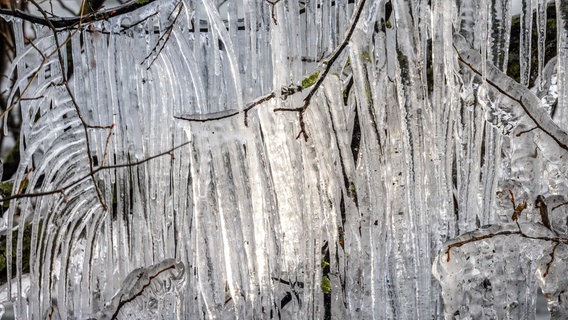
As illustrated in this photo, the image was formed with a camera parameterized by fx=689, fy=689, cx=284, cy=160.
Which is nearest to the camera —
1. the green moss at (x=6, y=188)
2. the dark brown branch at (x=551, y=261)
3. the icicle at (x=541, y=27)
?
the dark brown branch at (x=551, y=261)

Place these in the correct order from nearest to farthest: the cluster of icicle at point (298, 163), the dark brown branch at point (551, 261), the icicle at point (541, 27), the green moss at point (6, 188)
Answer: the dark brown branch at point (551, 261) → the cluster of icicle at point (298, 163) → the icicle at point (541, 27) → the green moss at point (6, 188)

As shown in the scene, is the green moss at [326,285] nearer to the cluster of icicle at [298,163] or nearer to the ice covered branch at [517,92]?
the cluster of icicle at [298,163]

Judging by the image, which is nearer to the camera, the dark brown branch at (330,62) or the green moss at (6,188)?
the dark brown branch at (330,62)

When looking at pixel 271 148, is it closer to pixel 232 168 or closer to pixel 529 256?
pixel 232 168

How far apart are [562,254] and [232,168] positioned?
924mm

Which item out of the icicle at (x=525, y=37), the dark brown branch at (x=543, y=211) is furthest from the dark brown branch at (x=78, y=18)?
the dark brown branch at (x=543, y=211)

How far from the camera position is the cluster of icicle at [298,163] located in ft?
5.63

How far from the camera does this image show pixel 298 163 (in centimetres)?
196

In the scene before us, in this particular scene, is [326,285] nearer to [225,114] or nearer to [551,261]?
[225,114]

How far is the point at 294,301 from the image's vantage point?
2.04 metres

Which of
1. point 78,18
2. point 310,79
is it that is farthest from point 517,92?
point 78,18

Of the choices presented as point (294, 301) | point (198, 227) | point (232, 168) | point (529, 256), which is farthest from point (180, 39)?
point (529, 256)

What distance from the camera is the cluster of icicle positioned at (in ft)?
5.63

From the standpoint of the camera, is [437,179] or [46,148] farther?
[46,148]
